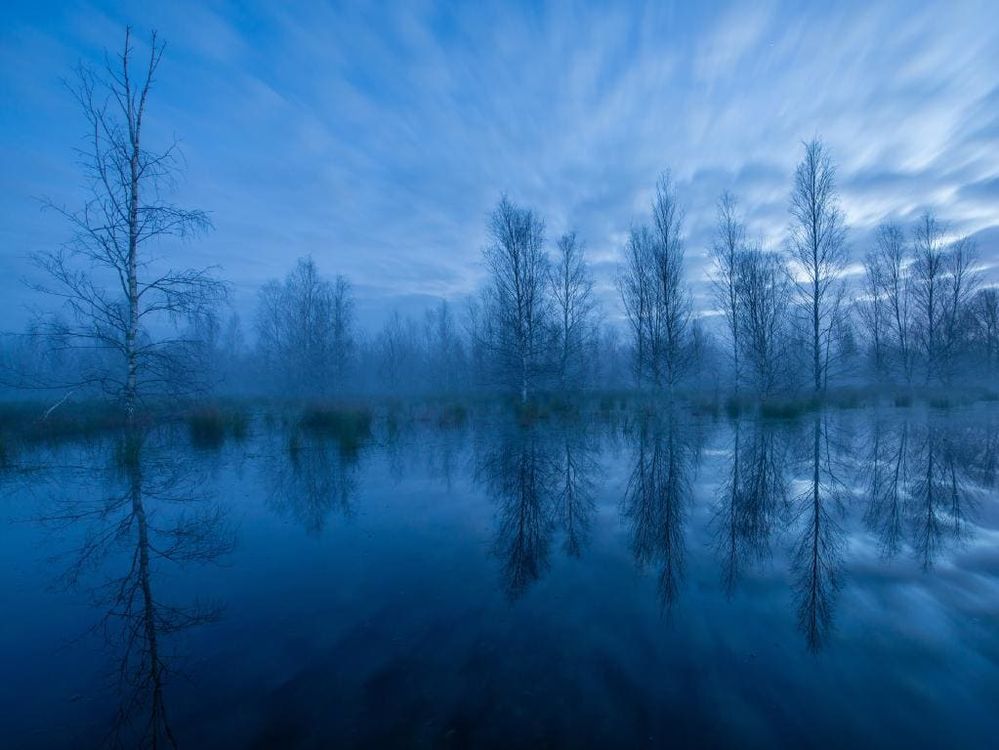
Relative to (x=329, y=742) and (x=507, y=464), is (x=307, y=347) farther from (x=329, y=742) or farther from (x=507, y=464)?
(x=329, y=742)

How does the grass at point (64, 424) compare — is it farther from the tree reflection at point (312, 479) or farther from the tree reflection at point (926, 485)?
the tree reflection at point (926, 485)

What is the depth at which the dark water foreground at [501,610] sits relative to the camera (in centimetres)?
234

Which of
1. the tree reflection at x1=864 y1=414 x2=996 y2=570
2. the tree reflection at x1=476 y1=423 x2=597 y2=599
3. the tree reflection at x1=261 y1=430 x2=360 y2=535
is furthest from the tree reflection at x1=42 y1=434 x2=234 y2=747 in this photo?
the tree reflection at x1=864 y1=414 x2=996 y2=570

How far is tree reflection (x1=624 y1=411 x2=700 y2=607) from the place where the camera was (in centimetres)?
450

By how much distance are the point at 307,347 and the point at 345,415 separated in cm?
2911

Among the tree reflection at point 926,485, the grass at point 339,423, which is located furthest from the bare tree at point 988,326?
the grass at point 339,423

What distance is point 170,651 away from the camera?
3012mm

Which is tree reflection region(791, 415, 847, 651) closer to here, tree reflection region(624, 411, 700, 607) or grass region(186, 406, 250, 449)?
tree reflection region(624, 411, 700, 607)

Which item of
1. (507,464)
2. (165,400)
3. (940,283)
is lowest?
(507,464)

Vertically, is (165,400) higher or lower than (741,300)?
lower

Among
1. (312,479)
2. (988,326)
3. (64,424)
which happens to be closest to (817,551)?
(312,479)

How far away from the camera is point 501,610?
3572 millimetres

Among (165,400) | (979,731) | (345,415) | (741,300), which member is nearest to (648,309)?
(741,300)

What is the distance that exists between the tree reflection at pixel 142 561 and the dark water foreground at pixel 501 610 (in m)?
0.03
